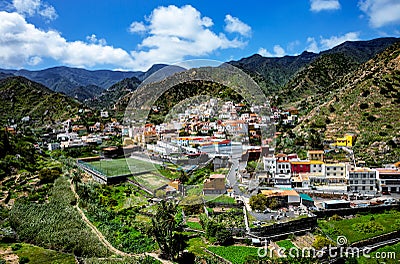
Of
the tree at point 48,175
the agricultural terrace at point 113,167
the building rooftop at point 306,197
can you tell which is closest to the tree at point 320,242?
the building rooftop at point 306,197

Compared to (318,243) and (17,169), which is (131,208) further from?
(17,169)

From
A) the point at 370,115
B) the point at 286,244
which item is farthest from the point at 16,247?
the point at 370,115

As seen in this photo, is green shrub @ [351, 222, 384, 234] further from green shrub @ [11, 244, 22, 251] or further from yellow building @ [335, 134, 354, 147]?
green shrub @ [11, 244, 22, 251]

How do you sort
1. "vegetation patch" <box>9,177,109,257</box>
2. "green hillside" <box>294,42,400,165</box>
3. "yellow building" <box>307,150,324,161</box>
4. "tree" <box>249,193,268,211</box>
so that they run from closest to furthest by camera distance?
1. "vegetation patch" <box>9,177,109,257</box>
2. "tree" <box>249,193,268,211</box>
3. "yellow building" <box>307,150,324,161</box>
4. "green hillside" <box>294,42,400,165</box>

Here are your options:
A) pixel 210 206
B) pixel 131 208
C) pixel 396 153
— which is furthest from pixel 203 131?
pixel 396 153

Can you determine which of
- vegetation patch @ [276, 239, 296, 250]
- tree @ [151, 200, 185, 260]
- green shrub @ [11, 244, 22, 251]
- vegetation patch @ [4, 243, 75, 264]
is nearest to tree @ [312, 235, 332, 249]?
vegetation patch @ [276, 239, 296, 250]

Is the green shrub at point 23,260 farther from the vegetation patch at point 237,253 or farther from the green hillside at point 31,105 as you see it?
the green hillside at point 31,105
